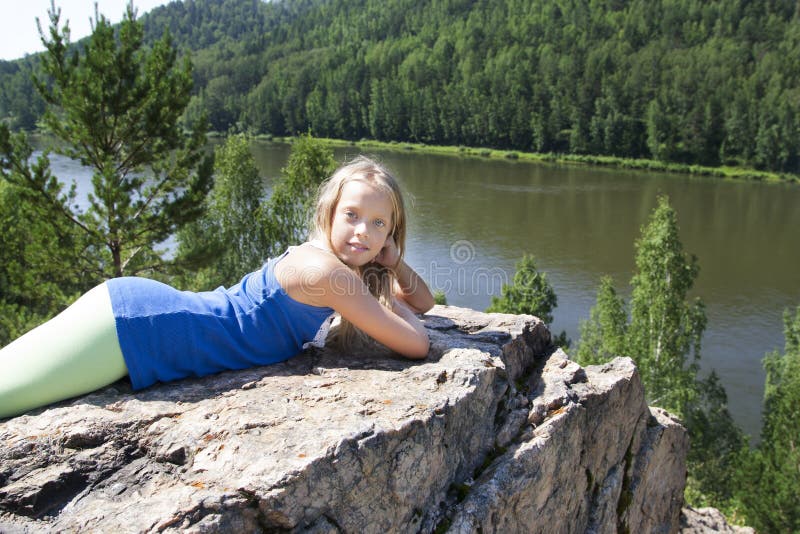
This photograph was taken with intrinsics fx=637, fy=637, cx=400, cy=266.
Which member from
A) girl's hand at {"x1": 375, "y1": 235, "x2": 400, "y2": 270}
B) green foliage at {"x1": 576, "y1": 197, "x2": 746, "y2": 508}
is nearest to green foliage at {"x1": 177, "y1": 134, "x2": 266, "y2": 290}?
green foliage at {"x1": 576, "y1": 197, "x2": 746, "y2": 508}

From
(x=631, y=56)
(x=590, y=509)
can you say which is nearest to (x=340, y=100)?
(x=631, y=56)

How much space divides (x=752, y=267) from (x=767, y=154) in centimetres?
4298

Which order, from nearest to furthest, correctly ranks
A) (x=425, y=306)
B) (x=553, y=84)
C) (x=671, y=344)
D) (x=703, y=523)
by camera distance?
1. (x=425, y=306)
2. (x=703, y=523)
3. (x=671, y=344)
4. (x=553, y=84)

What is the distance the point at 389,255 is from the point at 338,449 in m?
1.48

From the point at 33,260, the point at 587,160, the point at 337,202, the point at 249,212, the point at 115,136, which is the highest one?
the point at 115,136

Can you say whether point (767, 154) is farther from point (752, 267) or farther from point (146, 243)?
point (146, 243)

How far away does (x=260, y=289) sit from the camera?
354 centimetres

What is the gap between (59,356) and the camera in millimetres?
3076

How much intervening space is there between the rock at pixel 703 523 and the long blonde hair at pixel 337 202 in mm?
4629

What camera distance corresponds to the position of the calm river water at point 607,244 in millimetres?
25609

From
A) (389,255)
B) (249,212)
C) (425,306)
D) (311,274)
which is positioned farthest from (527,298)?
(311,274)

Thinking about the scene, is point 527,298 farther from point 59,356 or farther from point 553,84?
point 553,84

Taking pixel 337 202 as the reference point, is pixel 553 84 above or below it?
above

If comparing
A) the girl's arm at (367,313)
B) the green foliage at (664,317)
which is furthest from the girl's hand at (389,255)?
the green foliage at (664,317)
